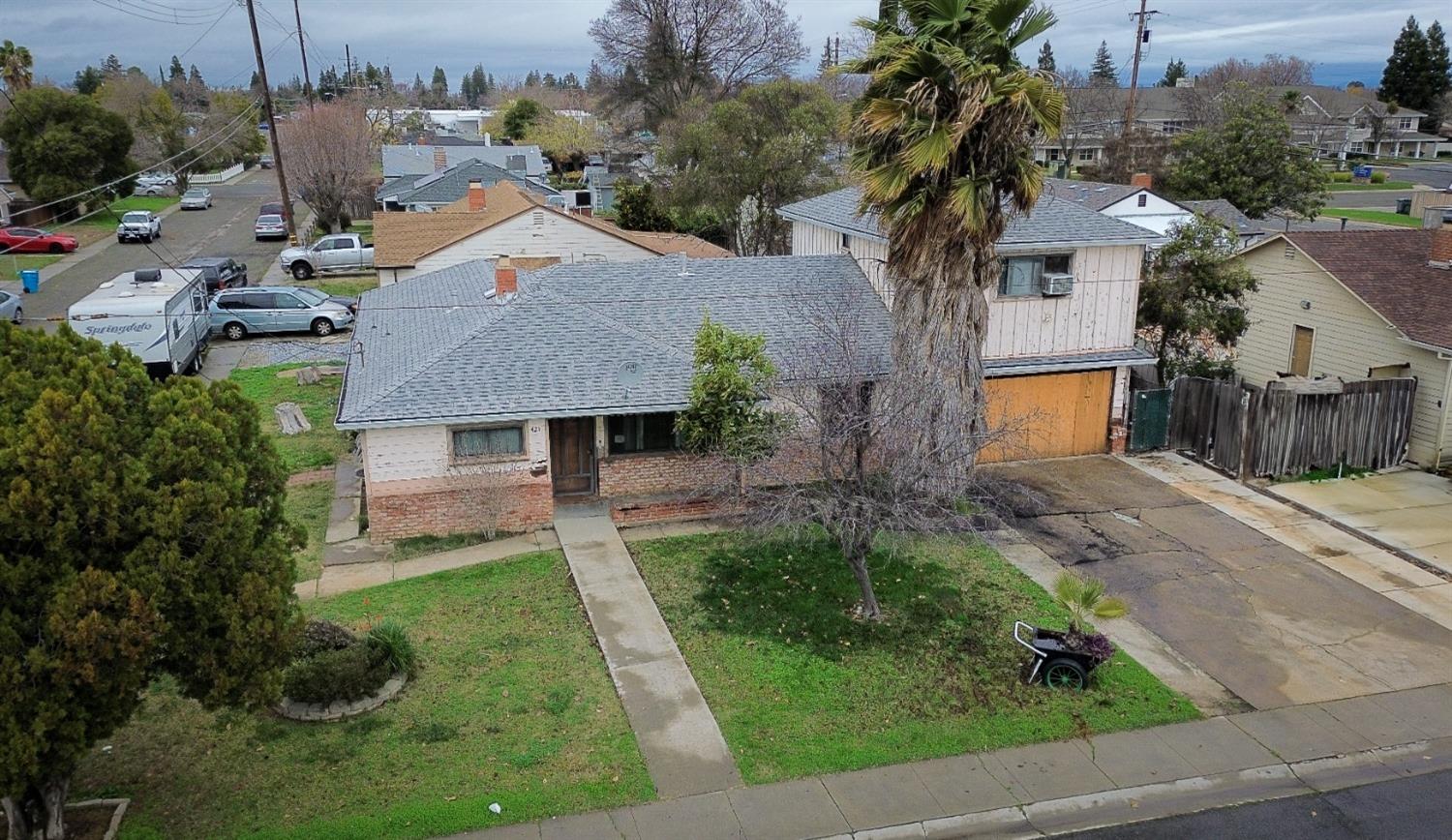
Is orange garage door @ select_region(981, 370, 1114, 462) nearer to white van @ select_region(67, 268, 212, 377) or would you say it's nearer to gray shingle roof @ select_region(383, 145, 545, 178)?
white van @ select_region(67, 268, 212, 377)

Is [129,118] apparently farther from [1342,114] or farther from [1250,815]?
[1342,114]

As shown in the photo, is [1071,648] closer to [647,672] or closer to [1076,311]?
[647,672]

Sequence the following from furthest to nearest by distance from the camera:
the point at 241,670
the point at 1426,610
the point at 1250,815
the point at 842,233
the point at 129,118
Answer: the point at 129,118 → the point at 842,233 → the point at 1426,610 → the point at 1250,815 → the point at 241,670

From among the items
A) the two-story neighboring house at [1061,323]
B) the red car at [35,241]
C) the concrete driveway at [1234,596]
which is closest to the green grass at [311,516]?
the two-story neighboring house at [1061,323]

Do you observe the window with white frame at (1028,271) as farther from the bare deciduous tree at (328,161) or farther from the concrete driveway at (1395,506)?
the bare deciduous tree at (328,161)

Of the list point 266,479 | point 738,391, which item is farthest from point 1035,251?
point 266,479

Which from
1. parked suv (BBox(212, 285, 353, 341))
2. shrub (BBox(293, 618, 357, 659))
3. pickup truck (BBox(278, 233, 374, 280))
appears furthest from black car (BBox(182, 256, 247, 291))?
shrub (BBox(293, 618, 357, 659))

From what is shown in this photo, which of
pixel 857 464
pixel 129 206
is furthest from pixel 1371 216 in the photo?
pixel 129 206
